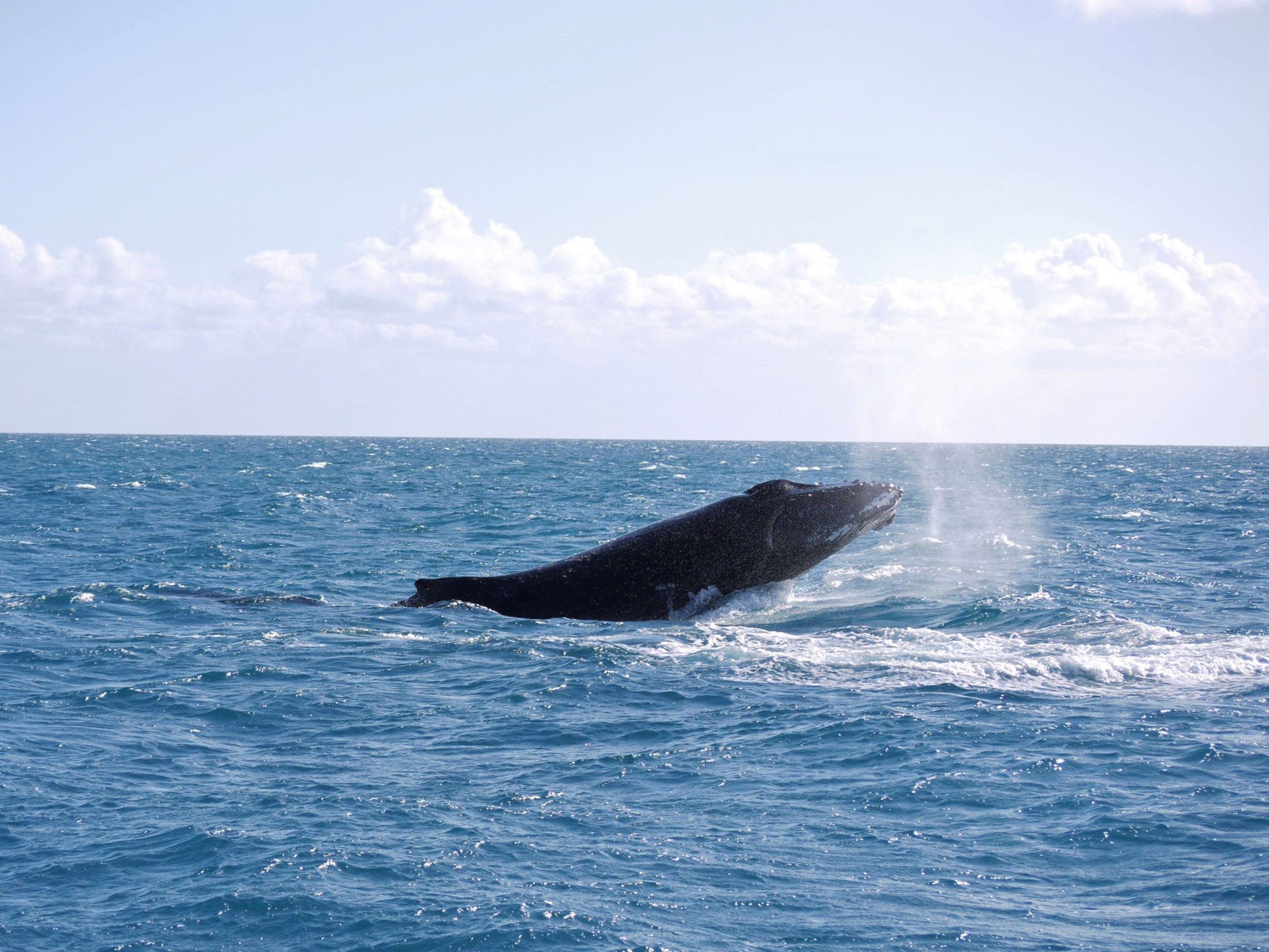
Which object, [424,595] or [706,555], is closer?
[706,555]

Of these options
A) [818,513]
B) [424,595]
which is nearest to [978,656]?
[818,513]

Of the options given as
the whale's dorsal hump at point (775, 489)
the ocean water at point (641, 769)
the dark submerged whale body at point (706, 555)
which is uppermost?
the whale's dorsal hump at point (775, 489)

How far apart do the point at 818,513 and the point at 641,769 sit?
5793 mm

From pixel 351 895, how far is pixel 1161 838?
5.64 m

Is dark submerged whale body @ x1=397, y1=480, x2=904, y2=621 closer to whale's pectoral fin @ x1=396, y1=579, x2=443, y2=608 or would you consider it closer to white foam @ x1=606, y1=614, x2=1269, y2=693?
whale's pectoral fin @ x1=396, y1=579, x2=443, y2=608

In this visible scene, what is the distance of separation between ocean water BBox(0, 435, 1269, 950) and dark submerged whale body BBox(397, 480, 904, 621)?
39cm

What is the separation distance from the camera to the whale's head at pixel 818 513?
15039 mm

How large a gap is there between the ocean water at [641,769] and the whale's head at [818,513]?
3.65ft

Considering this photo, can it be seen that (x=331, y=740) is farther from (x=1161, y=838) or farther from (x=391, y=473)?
(x=391, y=473)

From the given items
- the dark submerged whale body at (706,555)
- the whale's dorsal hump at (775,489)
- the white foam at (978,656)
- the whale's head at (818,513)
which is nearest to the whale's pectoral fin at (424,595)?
the dark submerged whale body at (706,555)

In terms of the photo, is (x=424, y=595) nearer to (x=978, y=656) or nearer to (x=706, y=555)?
(x=706, y=555)

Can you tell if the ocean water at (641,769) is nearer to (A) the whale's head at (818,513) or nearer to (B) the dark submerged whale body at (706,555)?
(B) the dark submerged whale body at (706,555)

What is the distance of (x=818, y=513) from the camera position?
49.3 feet

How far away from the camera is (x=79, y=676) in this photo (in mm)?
13891
